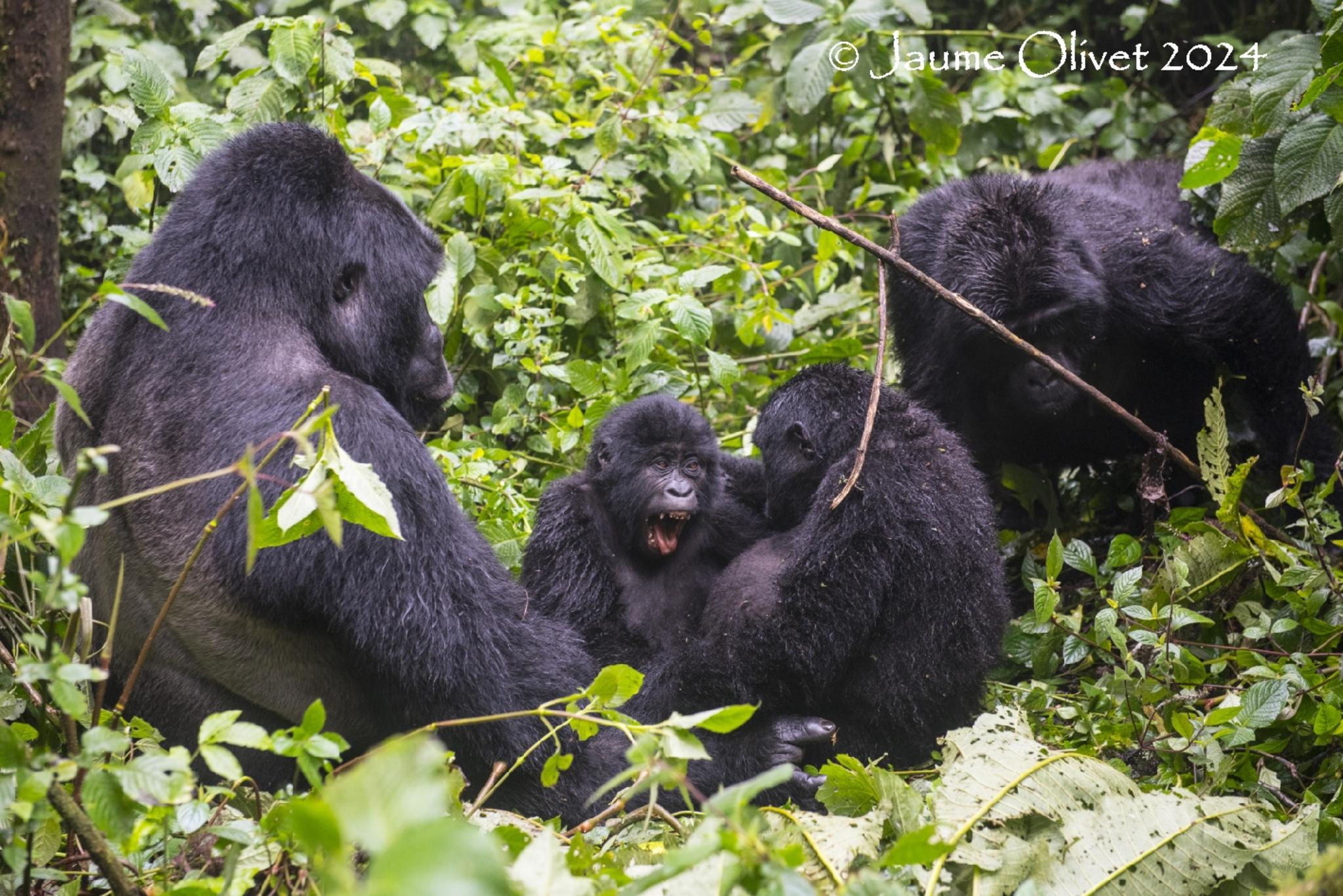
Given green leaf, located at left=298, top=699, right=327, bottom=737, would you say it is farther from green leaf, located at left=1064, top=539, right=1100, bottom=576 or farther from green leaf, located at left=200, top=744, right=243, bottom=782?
green leaf, located at left=1064, top=539, right=1100, bottom=576

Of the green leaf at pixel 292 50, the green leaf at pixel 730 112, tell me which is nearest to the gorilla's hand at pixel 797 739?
the green leaf at pixel 292 50

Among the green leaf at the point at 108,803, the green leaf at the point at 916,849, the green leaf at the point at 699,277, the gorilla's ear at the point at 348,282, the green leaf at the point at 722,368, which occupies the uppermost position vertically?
the gorilla's ear at the point at 348,282

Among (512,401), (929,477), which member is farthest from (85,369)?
(929,477)

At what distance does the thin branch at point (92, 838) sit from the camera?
191 cm

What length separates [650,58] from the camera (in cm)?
582

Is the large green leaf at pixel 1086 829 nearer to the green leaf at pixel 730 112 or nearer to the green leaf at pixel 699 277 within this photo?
the green leaf at pixel 699 277

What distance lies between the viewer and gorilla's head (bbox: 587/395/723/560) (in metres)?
3.60

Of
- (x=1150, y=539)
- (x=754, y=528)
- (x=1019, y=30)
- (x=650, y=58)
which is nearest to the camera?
(x=754, y=528)

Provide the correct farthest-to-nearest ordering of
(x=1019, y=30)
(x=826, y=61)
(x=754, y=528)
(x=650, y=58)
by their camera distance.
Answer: (x=1019, y=30) < (x=650, y=58) < (x=826, y=61) < (x=754, y=528)

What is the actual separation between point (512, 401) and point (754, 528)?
1.05 m

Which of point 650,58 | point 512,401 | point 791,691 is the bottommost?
point 791,691

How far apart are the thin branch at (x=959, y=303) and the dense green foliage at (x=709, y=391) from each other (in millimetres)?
170

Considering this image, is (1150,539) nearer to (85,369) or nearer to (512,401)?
(512,401)

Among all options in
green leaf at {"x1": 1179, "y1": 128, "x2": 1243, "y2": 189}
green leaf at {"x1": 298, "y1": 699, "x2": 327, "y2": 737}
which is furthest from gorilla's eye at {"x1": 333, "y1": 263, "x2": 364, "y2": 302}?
green leaf at {"x1": 1179, "y1": 128, "x2": 1243, "y2": 189}
